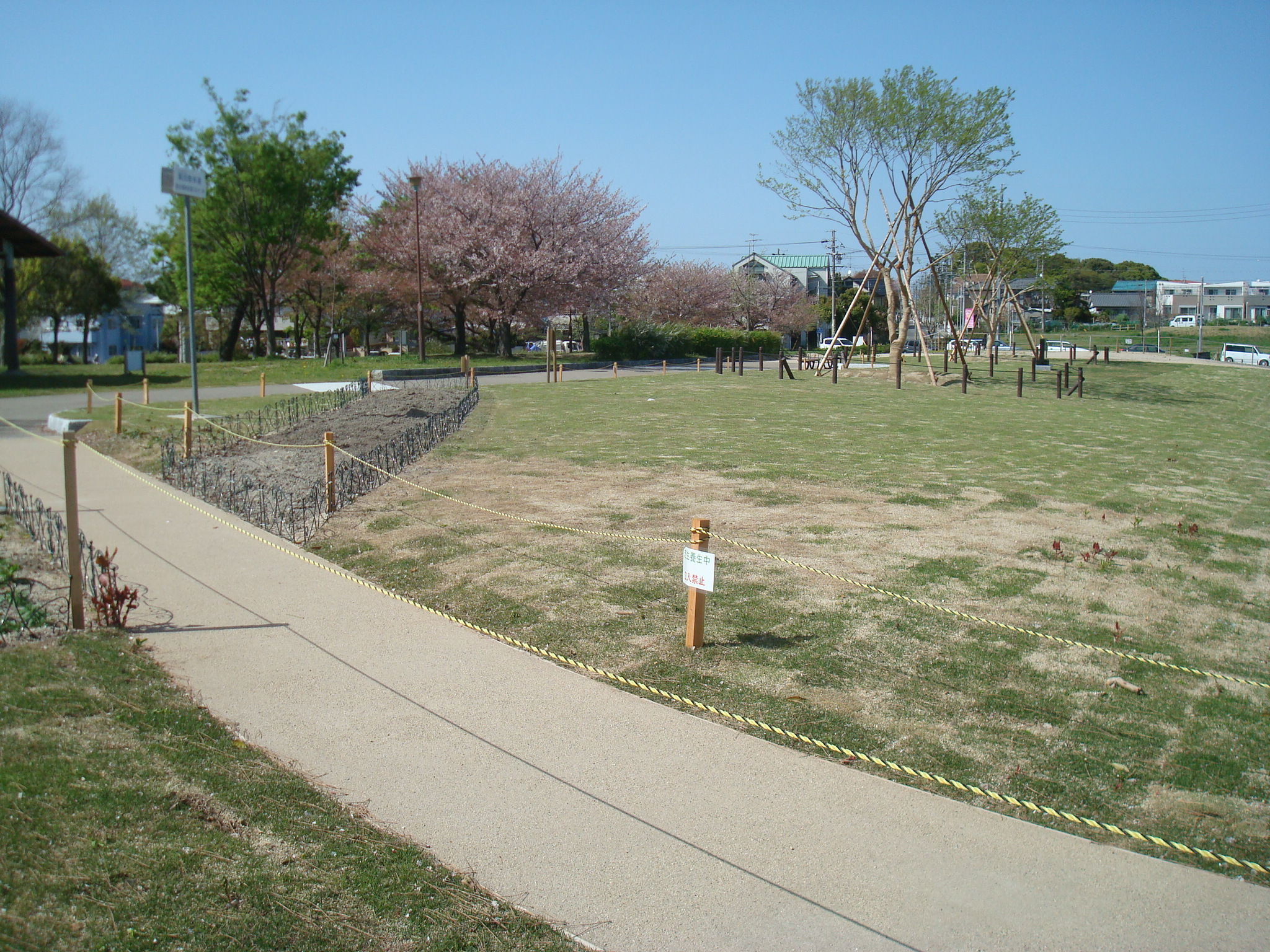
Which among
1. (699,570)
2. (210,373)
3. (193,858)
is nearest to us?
(193,858)

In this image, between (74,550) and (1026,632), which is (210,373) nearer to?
(74,550)

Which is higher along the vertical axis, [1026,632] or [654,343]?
[654,343]

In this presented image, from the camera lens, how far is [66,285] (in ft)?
164

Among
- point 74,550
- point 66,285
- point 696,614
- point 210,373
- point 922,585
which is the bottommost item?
point 922,585

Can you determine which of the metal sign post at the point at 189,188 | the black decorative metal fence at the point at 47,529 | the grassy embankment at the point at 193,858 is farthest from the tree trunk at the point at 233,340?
the grassy embankment at the point at 193,858

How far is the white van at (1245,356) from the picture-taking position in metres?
60.3

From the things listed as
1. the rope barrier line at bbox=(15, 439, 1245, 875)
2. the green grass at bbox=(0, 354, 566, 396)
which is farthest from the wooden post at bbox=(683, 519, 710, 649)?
the green grass at bbox=(0, 354, 566, 396)

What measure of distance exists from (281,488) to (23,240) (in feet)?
91.8

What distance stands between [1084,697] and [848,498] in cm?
568

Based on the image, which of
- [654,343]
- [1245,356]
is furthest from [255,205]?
[1245,356]

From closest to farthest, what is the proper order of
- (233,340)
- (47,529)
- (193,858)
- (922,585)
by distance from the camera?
(193,858) → (922,585) → (47,529) → (233,340)

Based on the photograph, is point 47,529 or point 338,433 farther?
point 338,433

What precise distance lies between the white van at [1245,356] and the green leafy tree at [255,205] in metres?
53.5

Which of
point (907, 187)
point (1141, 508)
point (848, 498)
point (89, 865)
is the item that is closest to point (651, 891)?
point (89, 865)
